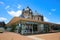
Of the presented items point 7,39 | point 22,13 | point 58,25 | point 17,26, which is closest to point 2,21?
point 22,13

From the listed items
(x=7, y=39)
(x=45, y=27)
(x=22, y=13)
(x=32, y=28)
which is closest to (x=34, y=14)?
(x=22, y=13)

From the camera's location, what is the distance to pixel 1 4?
2562 cm

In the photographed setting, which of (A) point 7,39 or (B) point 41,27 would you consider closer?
(A) point 7,39

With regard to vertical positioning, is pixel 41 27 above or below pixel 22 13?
below

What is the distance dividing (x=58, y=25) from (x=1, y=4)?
18888 millimetres

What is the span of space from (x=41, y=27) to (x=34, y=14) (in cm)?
1754

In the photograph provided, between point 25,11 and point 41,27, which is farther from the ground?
point 25,11

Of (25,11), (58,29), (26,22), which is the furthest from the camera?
(25,11)

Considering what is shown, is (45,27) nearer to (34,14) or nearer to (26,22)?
(26,22)

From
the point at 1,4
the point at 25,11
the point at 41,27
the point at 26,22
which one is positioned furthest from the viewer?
the point at 25,11

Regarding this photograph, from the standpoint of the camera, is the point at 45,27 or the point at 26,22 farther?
the point at 45,27

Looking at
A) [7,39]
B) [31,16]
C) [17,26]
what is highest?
[31,16]

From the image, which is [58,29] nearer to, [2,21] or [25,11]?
[25,11]

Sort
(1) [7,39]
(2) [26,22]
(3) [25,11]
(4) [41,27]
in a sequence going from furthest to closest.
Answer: (3) [25,11]
(4) [41,27]
(2) [26,22]
(1) [7,39]
